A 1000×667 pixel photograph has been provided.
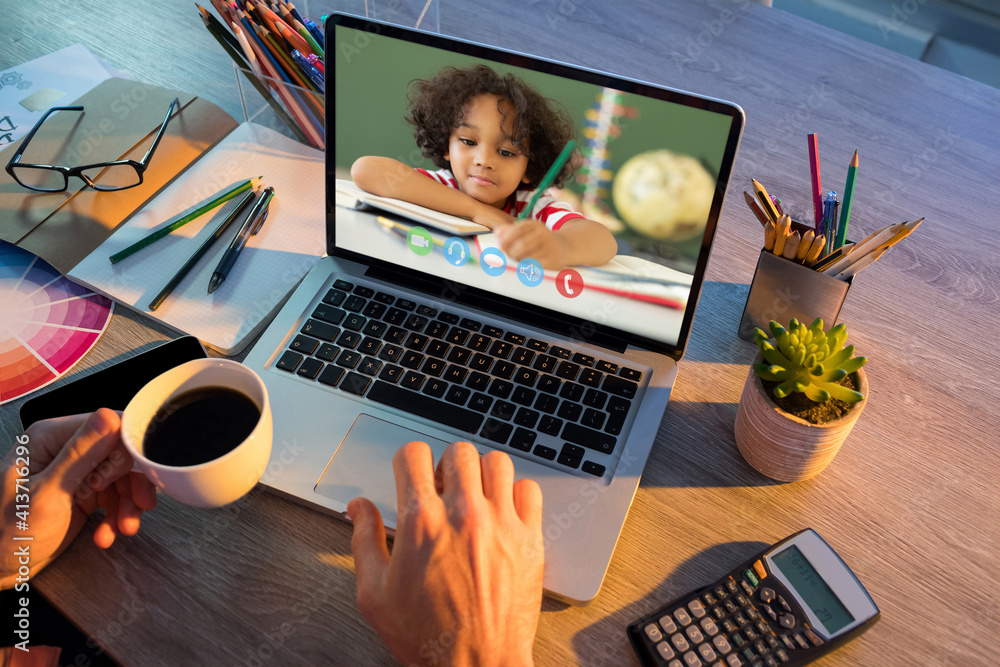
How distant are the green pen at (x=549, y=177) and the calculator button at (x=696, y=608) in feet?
1.47

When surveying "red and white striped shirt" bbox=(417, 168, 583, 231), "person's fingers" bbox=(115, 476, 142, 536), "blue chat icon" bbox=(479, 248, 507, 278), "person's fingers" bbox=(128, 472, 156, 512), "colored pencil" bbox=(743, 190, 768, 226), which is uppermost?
"colored pencil" bbox=(743, 190, 768, 226)

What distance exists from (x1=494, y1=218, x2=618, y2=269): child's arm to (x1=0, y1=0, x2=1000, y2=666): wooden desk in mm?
199

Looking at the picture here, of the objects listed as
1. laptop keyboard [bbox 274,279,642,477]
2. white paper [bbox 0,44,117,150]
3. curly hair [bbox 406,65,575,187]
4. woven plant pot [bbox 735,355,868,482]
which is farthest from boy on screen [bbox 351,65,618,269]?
white paper [bbox 0,44,117,150]

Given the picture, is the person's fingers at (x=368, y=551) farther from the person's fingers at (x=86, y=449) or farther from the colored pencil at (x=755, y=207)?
the colored pencil at (x=755, y=207)

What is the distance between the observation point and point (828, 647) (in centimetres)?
66

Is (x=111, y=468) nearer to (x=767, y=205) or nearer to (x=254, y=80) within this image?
(x=254, y=80)

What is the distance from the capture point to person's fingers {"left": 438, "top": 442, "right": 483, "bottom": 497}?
672mm

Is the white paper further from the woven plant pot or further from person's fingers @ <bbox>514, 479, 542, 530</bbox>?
the woven plant pot

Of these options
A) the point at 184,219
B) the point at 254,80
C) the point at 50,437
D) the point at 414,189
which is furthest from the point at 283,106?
the point at 50,437

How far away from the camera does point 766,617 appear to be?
0.67 meters

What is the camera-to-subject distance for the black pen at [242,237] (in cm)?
94

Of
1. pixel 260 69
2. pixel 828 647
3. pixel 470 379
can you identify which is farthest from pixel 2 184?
pixel 828 647

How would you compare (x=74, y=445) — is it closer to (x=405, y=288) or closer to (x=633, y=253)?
(x=405, y=288)

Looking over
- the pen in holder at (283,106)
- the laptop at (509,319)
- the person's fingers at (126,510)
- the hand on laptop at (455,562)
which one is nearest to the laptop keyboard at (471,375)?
the laptop at (509,319)
